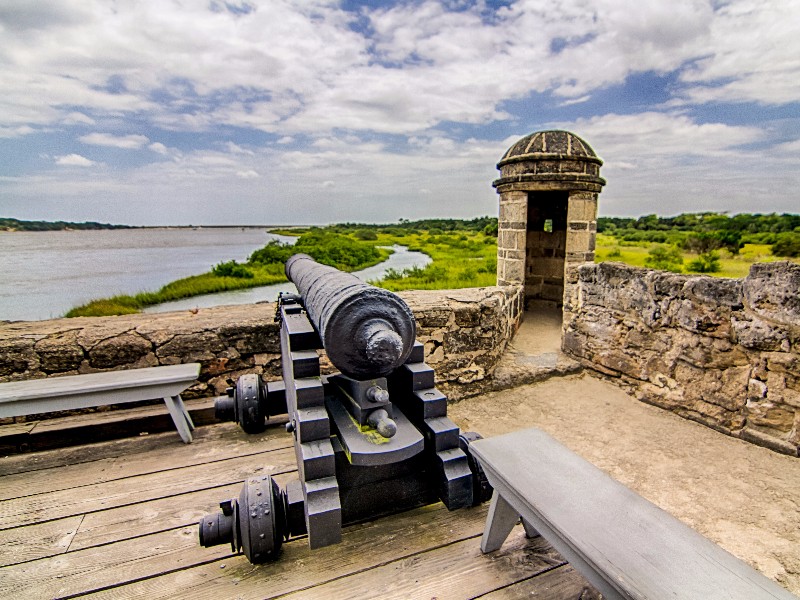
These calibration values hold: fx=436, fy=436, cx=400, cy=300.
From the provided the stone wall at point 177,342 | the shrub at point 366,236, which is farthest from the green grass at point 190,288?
the shrub at point 366,236

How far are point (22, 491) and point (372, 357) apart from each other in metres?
1.95

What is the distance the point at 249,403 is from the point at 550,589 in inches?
69.2

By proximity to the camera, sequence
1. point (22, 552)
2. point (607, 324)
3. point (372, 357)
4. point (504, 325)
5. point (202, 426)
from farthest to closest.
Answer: point (504, 325)
point (607, 324)
point (202, 426)
point (22, 552)
point (372, 357)

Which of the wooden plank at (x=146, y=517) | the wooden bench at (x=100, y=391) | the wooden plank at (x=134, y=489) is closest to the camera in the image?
the wooden plank at (x=146, y=517)

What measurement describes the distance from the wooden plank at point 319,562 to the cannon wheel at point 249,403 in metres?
0.98

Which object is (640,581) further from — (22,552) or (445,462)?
(22,552)

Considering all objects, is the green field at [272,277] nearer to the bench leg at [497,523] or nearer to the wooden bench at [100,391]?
the wooden bench at [100,391]

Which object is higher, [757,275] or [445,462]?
[757,275]

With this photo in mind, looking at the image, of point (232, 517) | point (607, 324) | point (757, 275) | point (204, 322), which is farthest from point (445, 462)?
point (607, 324)

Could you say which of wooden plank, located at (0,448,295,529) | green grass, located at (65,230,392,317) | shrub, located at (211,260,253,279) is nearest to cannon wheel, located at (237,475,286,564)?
wooden plank, located at (0,448,295,529)

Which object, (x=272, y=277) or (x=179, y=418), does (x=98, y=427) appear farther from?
(x=272, y=277)

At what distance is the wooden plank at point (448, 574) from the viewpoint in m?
1.44

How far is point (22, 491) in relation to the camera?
208cm

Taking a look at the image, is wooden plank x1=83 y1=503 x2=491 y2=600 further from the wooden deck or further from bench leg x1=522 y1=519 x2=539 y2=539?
bench leg x1=522 y1=519 x2=539 y2=539
